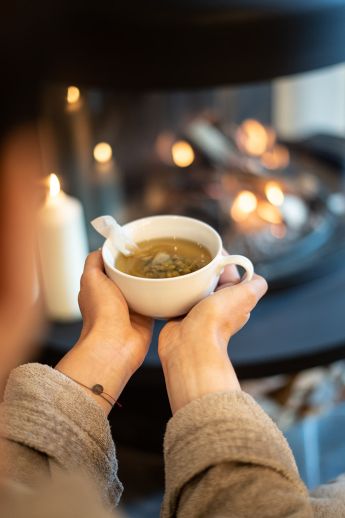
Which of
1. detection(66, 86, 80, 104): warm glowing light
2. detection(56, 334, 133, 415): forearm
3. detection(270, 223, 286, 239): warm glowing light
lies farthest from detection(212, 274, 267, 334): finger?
detection(66, 86, 80, 104): warm glowing light

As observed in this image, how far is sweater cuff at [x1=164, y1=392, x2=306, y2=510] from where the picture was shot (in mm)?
622

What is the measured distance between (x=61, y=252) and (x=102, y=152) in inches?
25.3

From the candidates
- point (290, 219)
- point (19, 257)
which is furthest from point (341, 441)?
point (19, 257)

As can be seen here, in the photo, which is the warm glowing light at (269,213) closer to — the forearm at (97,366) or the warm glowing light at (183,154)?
the warm glowing light at (183,154)

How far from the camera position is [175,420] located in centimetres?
66

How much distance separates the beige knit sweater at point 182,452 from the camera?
24.3 inches

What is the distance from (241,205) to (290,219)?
0.11 m

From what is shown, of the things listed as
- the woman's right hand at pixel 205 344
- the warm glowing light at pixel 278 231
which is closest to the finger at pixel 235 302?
the woman's right hand at pixel 205 344

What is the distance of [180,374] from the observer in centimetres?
70

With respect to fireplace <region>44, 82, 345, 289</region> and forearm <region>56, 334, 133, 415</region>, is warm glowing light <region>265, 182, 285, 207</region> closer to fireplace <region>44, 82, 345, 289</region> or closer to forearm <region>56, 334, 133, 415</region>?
fireplace <region>44, 82, 345, 289</region>

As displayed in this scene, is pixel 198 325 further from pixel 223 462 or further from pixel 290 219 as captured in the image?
pixel 290 219

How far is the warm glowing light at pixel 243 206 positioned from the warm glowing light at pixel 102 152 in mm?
383

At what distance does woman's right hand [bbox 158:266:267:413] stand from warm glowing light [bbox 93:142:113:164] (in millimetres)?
1047

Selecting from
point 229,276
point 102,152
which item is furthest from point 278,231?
point 229,276
